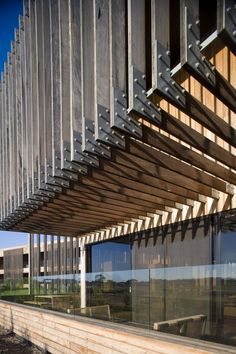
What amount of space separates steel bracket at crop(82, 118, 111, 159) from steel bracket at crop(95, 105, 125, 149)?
0.63 meters

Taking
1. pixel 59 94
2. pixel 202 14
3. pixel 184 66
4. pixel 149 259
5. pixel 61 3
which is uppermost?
pixel 61 3

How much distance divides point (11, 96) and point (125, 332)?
9.46 m

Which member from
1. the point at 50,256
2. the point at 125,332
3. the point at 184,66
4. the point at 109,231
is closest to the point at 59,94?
the point at 125,332

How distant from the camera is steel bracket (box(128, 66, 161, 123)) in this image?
535 centimetres

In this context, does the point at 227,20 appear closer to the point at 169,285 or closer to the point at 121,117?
the point at 121,117

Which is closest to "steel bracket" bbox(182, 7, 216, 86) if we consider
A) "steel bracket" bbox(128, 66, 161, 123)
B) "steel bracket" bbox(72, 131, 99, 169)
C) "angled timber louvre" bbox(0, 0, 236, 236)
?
"angled timber louvre" bbox(0, 0, 236, 236)

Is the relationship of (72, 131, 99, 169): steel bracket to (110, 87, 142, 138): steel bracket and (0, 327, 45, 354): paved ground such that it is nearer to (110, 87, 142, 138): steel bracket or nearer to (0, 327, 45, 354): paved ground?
(110, 87, 142, 138): steel bracket

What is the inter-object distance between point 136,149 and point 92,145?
0.80m

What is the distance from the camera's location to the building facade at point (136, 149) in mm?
5512

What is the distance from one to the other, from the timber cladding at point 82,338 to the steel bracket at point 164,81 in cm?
407

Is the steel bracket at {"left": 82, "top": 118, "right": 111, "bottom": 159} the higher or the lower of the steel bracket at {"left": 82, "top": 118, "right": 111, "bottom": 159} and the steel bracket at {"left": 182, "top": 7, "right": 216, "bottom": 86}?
the lower

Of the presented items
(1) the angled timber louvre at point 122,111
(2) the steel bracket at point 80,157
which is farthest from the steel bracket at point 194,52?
(2) the steel bracket at point 80,157

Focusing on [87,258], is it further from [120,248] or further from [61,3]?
[61,3]

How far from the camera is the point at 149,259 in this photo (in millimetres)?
12727
